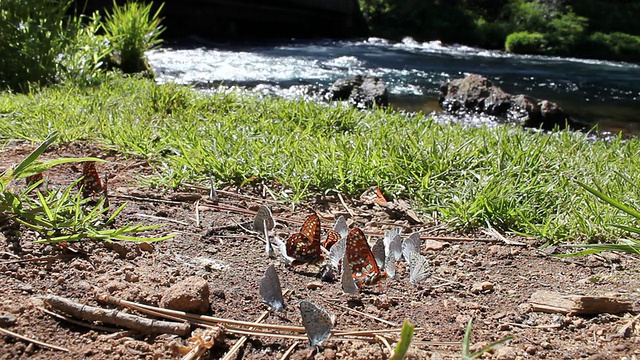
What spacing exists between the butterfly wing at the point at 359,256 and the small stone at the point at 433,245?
541 millimetres

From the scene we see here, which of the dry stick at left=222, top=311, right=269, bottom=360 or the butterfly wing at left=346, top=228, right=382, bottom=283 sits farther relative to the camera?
the butterfly wing at left=346, top=228, right=382, bottom=283

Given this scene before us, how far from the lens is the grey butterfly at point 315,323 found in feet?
4.56

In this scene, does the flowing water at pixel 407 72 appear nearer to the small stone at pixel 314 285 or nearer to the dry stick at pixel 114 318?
the small stone at pixel 314 285

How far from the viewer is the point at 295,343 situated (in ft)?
4.68

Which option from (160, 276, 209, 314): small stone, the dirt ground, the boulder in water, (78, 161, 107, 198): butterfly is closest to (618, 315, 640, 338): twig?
the dirt ground

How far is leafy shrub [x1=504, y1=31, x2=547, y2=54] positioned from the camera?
18844mm

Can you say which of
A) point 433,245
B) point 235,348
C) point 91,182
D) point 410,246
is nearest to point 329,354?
point 235,348

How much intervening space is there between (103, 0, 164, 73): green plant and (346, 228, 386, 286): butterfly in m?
5.27

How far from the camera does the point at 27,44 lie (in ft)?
17.1

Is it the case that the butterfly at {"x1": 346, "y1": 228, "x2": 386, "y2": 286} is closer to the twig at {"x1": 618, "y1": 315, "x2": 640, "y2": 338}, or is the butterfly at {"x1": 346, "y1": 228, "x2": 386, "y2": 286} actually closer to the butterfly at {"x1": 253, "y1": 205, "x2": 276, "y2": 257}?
the butterfly at {"x1": 253, "y1": 205, "x2": 276, "y2": 257}

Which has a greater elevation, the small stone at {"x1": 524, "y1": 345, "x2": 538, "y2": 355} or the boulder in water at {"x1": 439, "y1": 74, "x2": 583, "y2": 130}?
the small stone at {"x1": 524, "y1": 345, "x2": 538, "y2": 355}

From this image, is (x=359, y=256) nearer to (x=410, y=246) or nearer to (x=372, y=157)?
(x=410, y=246)

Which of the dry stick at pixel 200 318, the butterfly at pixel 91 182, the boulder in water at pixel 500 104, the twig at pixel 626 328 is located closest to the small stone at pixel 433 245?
the twig at pixel 626 328

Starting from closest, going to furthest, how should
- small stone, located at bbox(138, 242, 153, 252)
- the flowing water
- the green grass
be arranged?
small stone, located at bbox(138, 242, 153, 252), the green grass, the flowing water
